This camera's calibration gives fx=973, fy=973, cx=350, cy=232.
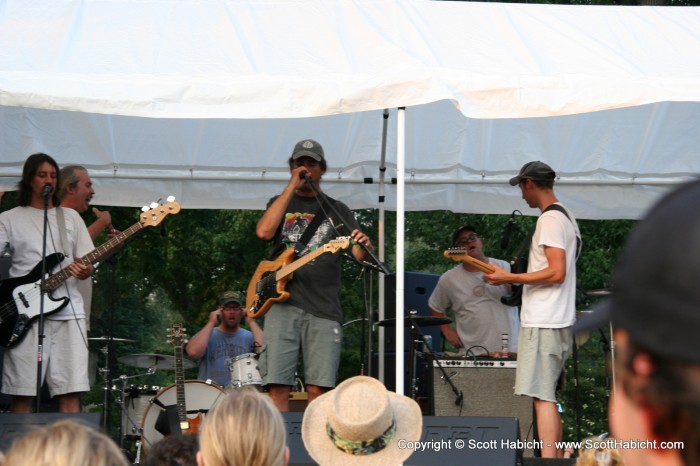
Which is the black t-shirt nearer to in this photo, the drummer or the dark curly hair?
the dark curly hair

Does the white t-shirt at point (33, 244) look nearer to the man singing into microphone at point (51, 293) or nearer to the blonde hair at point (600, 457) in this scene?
the man singing into microphone at point (51, 293)

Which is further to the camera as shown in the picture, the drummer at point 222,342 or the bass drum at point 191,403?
the drummer at point 222,342

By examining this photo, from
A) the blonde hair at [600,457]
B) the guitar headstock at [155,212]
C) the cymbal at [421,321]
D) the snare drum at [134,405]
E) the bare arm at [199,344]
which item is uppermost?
the guitar headstock at [155,212]

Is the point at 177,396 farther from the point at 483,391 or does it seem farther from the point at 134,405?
the point at 483,391

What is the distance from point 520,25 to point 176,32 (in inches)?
87.2

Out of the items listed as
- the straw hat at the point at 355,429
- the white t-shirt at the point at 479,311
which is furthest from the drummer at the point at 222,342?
the straw hat at the point at 355,429

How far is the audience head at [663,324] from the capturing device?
28.8 inches

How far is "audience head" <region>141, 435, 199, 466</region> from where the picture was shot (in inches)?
120

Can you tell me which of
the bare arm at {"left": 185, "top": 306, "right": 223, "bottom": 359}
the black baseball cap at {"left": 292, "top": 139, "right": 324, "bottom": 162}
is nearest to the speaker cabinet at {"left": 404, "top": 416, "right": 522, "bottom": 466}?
the black baseball cap at {"left": 292, "top": 139, "right": 324, "bottom": 162}

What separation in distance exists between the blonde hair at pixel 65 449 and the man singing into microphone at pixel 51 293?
4758mm

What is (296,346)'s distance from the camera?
6.57m

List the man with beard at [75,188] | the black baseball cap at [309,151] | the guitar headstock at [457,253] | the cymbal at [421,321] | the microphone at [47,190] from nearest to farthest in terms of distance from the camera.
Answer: the microphone at [47,190], the black baseball cap at [309,151], the man with beard at [75,188], the cymbal at [421,321], the guitar headstock at [457,253]

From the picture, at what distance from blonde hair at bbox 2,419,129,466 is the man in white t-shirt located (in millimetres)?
4786

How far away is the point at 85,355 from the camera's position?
655 centimetres
